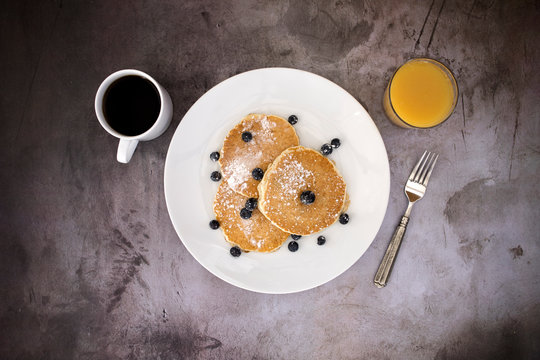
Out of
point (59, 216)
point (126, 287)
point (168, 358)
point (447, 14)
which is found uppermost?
point (447, 14)

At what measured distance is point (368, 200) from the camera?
146cm

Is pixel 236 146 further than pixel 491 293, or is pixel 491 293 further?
pixel 491 293

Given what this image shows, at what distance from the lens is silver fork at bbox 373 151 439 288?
153 cm

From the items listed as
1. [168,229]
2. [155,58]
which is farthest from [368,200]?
[155,58]

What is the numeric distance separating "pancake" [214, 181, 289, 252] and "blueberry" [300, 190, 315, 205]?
0.20 meters

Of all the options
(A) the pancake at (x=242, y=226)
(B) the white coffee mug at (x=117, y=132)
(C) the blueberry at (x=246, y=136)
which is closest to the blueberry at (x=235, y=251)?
(A) the pancake at (x=242, y=226)

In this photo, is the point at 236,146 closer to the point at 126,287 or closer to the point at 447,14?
the point at 126,287

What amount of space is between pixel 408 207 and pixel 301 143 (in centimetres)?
56

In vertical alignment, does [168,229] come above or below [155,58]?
below

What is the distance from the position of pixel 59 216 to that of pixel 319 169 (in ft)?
4.01

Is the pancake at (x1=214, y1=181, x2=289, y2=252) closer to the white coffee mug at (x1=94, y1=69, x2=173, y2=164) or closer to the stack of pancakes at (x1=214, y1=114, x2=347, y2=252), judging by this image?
the stack of pancakes at (x1=214, y1=114, x2=347, y2=252)

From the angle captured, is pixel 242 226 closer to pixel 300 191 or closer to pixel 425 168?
pixel 300 191

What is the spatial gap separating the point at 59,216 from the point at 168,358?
2.75ft

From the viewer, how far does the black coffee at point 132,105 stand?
1.40 meters
